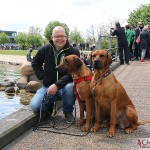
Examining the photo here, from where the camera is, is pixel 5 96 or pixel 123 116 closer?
pixel 123 116

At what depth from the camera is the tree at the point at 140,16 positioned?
47.7m

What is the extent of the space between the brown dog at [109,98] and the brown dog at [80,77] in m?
0.15

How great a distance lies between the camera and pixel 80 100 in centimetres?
612

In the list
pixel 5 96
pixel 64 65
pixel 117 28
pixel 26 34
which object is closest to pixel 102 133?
pixel 64 65

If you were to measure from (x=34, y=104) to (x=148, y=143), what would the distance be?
90.1 inches

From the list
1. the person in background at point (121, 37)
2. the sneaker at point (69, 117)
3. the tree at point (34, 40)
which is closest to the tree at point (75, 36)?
the tree at point (34, 40)

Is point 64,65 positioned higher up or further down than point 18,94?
higher up

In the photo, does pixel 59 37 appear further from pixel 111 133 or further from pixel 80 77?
pixel 111 133

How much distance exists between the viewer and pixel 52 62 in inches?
262

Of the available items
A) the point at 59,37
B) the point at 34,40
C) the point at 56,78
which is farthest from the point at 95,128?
the point at 34,40

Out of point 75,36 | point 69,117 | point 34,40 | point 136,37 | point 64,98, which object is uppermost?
point 75,36

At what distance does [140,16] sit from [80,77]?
44.7 m

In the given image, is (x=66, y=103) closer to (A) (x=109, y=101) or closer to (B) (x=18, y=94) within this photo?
(A) (x=109, y=101)

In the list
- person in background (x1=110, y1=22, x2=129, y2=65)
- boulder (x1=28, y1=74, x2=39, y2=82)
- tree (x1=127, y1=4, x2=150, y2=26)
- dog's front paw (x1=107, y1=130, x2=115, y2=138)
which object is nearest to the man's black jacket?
dog's front paw (x1=107, y1=130, x2=115, y2=138)
